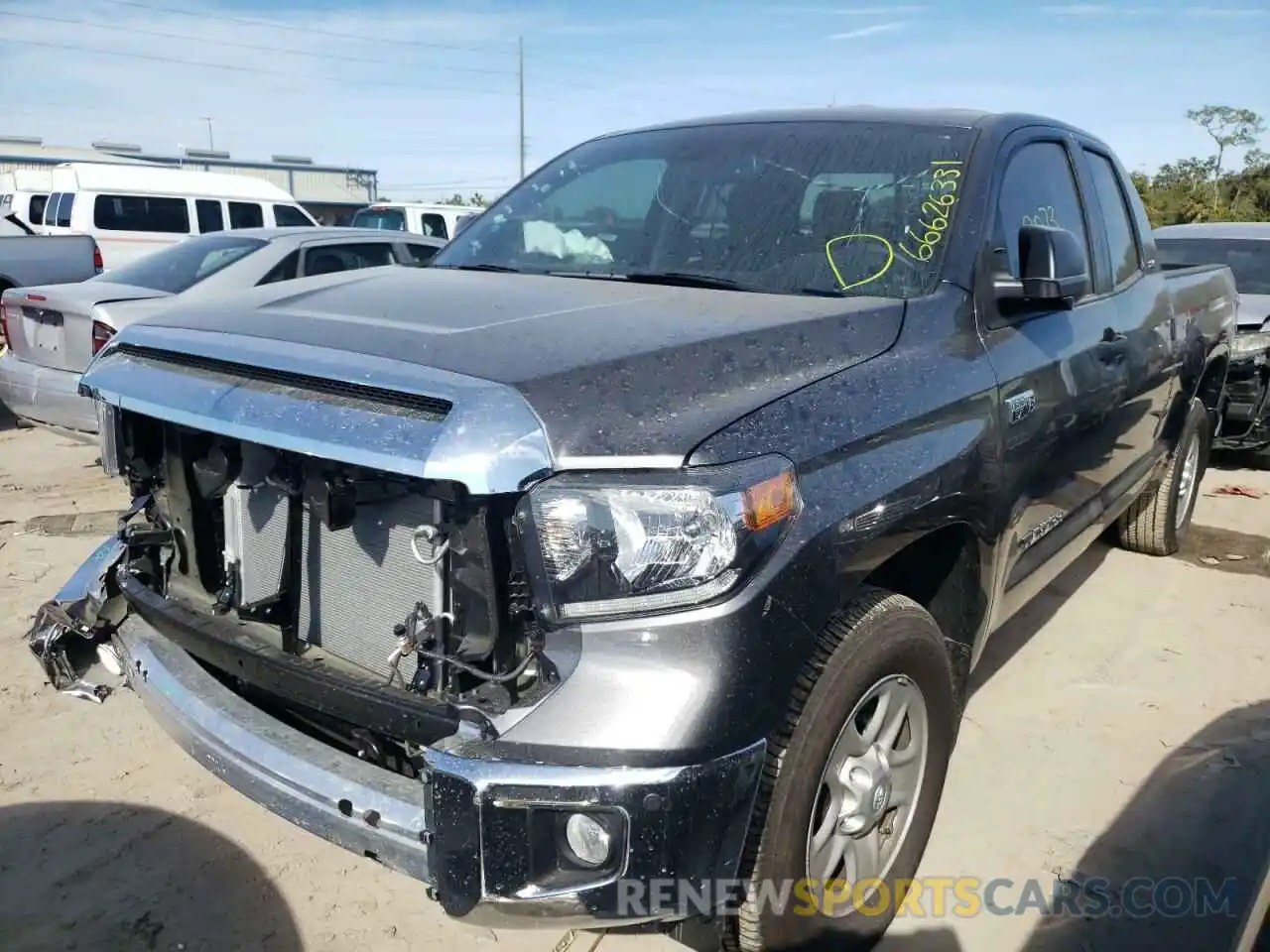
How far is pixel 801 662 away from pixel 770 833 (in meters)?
0.32

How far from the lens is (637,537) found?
1.75m

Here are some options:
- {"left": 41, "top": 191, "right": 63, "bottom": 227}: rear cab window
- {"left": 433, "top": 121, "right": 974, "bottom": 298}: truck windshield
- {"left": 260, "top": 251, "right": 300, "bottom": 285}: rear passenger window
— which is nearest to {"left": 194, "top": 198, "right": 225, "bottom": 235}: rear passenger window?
{"left": 41, "top": 191, "right": 63, "bottom": 227}: rear cab window

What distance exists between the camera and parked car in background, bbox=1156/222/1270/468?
6.71m

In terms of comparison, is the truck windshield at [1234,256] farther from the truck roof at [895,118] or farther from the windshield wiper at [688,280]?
the windshield wiper at [688,280]

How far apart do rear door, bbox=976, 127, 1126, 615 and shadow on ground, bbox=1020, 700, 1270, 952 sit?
0.72 m

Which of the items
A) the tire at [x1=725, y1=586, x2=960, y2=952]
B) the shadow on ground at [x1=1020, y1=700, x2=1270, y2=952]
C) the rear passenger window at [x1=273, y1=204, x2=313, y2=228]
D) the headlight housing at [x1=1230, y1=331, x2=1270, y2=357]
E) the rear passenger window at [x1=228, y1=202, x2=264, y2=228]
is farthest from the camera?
Result: the rear passenger window at [x1=273, y1=204, x2=313, y2=228]

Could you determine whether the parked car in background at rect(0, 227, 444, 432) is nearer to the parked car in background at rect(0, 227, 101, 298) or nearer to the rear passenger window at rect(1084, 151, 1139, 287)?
the rear passenger window at rect(1084, 151, 1139, 287)

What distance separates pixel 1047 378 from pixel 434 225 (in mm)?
16404

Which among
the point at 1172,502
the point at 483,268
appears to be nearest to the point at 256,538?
the point at 483,268

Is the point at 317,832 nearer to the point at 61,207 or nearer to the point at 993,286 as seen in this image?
the point at 993,286

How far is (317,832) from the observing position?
1977mm

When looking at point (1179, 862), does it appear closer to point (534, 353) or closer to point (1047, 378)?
point (1047, 378)

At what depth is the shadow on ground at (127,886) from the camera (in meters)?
2.40

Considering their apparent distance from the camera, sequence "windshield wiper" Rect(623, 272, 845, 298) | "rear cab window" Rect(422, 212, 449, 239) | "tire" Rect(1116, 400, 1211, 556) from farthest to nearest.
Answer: "rear cab window" Rect(422, 212, 449, 239) → "tire" Rect(1116, 400, 1211, 556) → "windshield wiper" Rect(623, 272, 845, 298)
